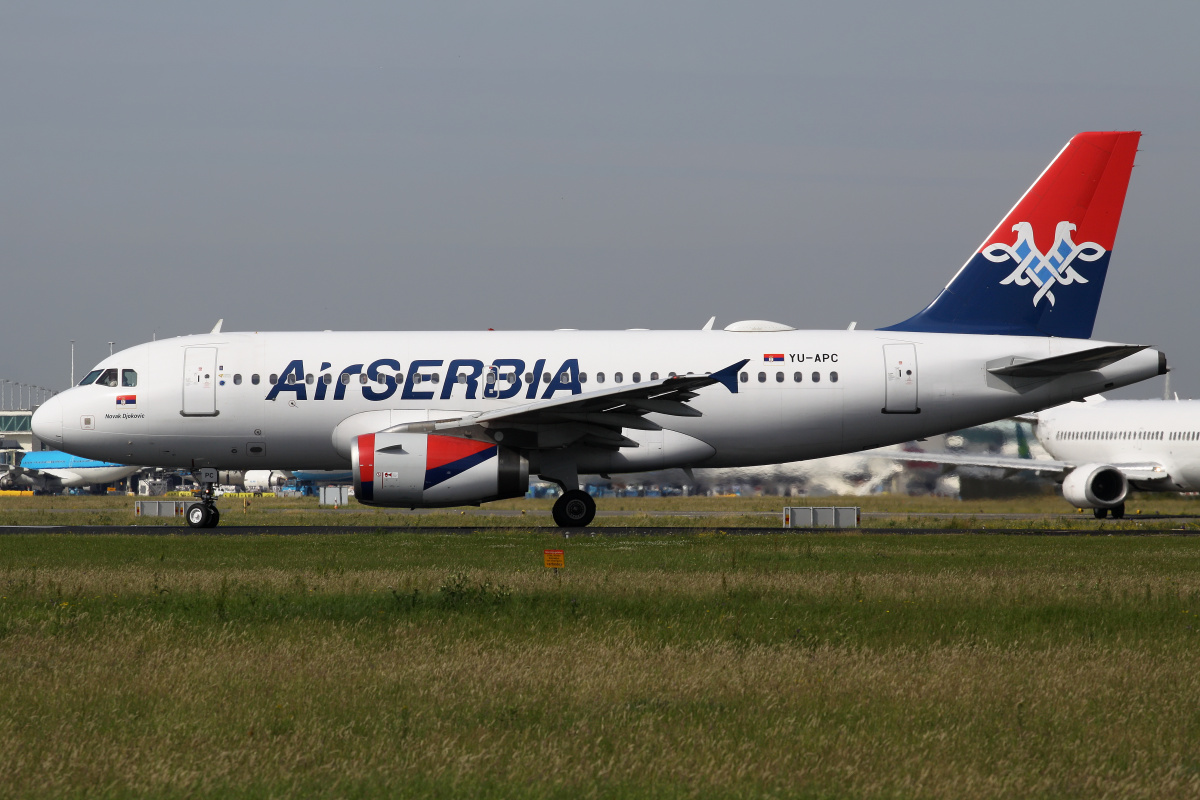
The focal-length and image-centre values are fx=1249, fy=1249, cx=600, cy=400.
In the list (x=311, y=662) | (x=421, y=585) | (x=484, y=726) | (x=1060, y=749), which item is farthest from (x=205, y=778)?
(x=421, y=585)

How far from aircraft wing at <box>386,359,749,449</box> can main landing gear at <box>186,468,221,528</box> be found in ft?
15.1

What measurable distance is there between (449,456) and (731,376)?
594 cm

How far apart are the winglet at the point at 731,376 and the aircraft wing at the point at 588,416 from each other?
2cm

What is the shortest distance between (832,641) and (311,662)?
3873mm

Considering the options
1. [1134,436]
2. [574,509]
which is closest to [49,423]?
[574,509]

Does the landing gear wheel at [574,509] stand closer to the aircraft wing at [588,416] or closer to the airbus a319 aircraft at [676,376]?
the airbus a319 aircraft at [676,376]

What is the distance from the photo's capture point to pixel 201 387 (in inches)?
1004

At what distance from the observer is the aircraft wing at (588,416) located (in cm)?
2256

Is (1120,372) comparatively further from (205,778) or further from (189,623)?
(205,778)

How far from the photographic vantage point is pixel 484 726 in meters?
6.61

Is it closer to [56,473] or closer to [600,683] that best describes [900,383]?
[600,683]

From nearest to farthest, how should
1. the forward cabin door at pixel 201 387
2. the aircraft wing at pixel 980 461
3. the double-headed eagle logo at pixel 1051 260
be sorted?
the forward cabin door at pixel 201 387, the double-headed eagle logo at pixel 1051 260, the aircraft wing at pixel 980 461

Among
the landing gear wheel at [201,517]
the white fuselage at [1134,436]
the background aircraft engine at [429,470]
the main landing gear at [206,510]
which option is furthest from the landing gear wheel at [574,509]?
the white fuselage at [1134,436]

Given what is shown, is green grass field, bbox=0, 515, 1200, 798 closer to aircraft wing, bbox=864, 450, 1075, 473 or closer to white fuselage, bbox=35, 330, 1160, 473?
white fuselage, bbox=35, 330, 1160, 473
